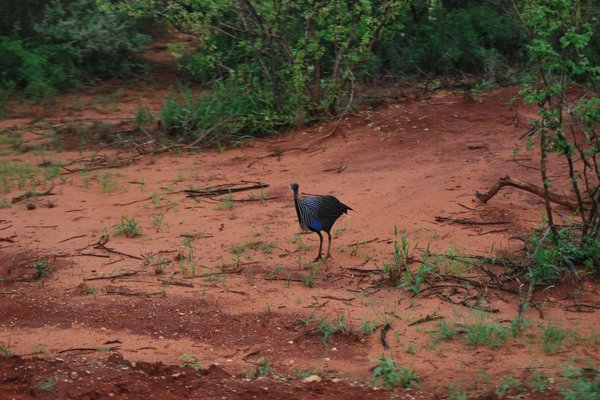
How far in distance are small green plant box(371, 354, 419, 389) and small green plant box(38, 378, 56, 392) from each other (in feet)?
6.16

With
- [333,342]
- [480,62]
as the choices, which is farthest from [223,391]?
[480,62]

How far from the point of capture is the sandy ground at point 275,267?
16.8ft

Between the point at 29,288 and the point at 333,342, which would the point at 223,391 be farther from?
the point at 29,288

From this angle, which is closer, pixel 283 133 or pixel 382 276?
pixel 382 276

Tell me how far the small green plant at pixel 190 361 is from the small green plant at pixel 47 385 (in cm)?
77

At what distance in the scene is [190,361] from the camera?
5277mm

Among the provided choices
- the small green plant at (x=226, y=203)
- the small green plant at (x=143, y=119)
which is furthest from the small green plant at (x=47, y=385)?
the small green plant at (x=143, y=119)

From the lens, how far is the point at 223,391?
493 centimetres

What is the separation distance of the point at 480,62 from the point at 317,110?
295 centimetres

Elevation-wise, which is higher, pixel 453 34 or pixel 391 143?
pixel 453 34

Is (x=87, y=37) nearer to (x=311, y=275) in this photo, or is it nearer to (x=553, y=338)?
(x=311, y=275)

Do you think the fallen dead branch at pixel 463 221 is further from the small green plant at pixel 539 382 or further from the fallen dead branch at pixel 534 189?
the small green plant at pixel 539 382

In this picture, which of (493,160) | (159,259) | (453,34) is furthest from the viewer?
(453,34)

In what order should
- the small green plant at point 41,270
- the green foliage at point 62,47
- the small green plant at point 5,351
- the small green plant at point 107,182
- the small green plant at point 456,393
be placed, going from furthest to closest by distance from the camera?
1. the green foliage at point 62,47
2. the small green plant at point 107,182
3. the small green plant at point 41,270
4. the small green plant at point 5,351
5. the small green plant at point 456,393
